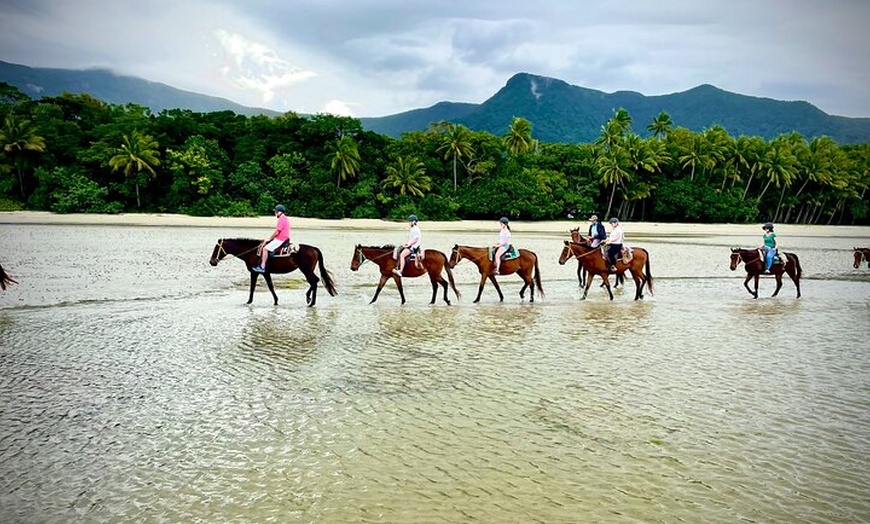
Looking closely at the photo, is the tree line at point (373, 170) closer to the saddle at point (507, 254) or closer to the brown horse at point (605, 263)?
the brown horse at point (605, 263)

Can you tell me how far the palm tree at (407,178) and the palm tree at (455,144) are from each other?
5.64m

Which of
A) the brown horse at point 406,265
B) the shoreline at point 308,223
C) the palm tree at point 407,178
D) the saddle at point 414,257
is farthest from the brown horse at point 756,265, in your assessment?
the palm tree at point 407,178

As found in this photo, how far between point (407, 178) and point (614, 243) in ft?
146

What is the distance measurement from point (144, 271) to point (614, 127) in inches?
2788

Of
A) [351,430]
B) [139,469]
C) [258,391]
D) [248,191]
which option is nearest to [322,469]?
[351,430]

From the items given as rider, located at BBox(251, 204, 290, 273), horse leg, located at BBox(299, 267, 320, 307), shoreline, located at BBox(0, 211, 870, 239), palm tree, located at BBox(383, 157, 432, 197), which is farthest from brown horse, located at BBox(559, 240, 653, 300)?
palm tree, located at BBox(383, 157, 432, 197)

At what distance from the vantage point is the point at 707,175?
256 ft

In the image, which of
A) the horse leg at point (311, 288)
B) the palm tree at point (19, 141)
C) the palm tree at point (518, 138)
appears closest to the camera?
the horse leg at point (311, 288)

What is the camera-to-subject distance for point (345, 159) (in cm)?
6019

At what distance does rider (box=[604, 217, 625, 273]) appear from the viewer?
17078mm

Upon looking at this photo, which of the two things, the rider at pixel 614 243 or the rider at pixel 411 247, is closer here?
the rider at pixel 411 247

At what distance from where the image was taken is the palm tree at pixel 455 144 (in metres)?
66.5

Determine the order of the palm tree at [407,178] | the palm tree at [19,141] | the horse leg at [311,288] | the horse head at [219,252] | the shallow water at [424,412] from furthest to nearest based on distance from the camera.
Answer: the palm tree at [407,178], the palm tree at [19,141], the horse head at [219,252], the horse leg at [311,288], the shallow water at [424,412]

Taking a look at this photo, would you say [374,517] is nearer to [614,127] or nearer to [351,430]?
[351,430]
